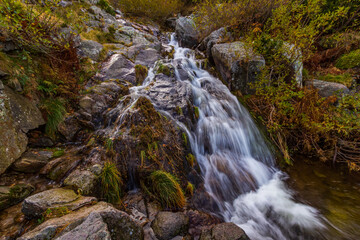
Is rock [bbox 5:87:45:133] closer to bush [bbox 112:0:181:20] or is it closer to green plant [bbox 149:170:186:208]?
green plant [bbox 149:170:186:208]

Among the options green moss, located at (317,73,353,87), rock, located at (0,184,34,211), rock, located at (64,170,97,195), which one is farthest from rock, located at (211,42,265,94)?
rock, located at (0,184,34,211)

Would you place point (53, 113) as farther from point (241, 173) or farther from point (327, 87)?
point (327, 87)

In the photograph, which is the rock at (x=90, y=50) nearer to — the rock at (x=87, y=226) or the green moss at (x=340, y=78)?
the rock at (x=87, y=226)

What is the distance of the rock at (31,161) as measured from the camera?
2918mm

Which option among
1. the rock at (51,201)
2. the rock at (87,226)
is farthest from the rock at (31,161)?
the rock at (87,226)

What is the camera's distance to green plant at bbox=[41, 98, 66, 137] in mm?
3785

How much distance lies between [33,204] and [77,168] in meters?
1.11

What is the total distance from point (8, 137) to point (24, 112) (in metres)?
0.71

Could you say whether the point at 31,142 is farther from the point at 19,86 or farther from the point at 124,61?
the point at 124,61

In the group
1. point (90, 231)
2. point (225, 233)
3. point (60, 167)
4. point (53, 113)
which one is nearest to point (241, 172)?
point (225, 233)

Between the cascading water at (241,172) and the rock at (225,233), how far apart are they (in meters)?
0.77

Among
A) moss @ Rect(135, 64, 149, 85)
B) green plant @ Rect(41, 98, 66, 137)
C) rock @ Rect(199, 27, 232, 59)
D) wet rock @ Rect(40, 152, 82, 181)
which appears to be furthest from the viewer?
rock @ Rect(199, 27, 232, 59)

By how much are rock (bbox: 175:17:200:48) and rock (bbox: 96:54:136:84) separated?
659 centimetres

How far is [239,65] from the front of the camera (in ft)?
21.3
